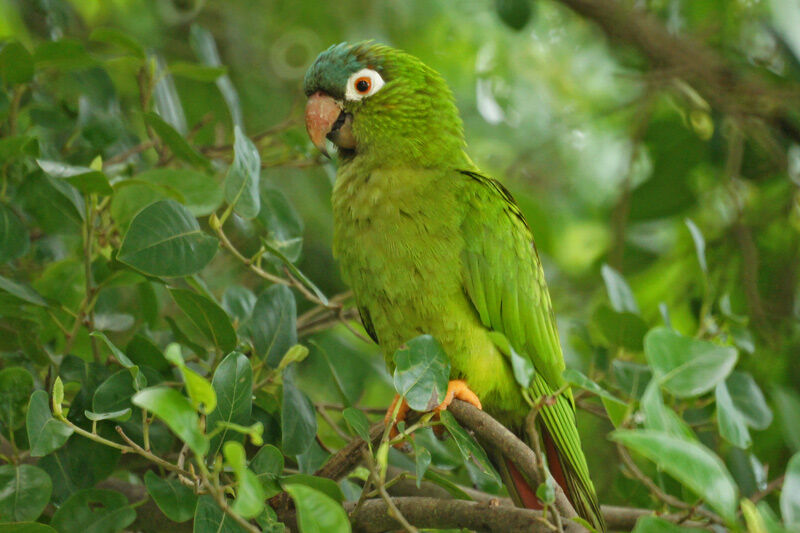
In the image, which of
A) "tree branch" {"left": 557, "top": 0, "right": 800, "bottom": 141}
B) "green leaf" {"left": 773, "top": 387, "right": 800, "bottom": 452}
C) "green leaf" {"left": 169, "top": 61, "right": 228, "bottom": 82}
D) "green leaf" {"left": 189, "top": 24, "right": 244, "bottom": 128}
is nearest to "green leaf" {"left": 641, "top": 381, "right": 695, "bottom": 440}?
"green leaf" {"left": 773, "top": 387, "right": 800, "bottom": 452}

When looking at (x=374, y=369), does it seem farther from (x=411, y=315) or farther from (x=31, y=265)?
(x=31, y=265)

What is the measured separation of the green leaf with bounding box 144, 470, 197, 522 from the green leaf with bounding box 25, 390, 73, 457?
163 millimetres

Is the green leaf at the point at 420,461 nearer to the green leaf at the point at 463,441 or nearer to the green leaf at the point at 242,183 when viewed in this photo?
the green leaf at the point at 463,441

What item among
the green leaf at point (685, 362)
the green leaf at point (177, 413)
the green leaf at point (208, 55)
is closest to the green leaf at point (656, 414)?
the green leaf at point (685, 362)

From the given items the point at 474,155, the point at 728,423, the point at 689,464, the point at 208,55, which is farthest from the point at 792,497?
the point at 474,155

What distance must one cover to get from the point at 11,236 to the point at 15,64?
340 millimetres

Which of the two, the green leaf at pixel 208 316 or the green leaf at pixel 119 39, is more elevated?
the green leaf at pixel 119 39

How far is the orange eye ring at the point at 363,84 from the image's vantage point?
1658 millimetres

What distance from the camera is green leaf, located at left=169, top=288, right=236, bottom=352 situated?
121 cm

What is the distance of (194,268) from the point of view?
118cm

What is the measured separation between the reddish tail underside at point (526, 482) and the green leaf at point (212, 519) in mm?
639

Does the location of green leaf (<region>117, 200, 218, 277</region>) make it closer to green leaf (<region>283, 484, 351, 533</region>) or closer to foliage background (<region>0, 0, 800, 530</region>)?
foliage background (<region>0, 0, 800, 530</region>)

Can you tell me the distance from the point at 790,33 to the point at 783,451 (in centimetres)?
116

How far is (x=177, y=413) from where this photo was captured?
76 cm
